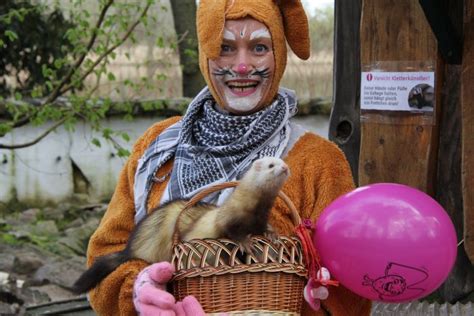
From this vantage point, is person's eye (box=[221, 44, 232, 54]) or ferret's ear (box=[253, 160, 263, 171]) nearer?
ferret's ear (box=[253, 160, 263, 171])

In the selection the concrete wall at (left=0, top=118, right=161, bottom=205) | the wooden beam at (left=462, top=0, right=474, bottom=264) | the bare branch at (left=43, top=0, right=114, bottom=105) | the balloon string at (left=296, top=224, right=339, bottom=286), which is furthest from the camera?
the concrete wall at (left=0, top=118, right=161, bottom=205)

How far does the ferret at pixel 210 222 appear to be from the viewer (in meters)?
2.18

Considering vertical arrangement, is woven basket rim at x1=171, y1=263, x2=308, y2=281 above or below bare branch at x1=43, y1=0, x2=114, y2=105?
below

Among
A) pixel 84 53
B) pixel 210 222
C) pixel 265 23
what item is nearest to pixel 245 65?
pixel 265 23

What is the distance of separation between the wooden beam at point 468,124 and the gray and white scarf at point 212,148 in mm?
983

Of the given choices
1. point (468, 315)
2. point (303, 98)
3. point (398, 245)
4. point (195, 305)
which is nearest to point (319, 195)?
point (398, 245)

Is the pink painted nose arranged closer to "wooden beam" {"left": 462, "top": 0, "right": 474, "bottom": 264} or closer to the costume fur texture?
the costume fur texture

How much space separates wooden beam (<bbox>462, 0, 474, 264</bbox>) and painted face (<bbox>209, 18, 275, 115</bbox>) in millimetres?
1104

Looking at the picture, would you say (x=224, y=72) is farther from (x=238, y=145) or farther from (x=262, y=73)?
(x=238, y=145)

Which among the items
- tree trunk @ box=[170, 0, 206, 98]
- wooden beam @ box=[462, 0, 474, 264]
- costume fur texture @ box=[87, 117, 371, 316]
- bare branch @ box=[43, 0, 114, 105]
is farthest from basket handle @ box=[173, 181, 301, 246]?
tree trunk @ box=[170, 0, 206, 98]

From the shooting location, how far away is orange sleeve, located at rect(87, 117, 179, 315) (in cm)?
235

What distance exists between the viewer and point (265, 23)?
2.46 m

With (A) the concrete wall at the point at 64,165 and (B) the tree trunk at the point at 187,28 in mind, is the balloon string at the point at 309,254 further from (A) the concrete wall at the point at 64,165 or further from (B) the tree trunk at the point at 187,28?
(B) the tree trunk at the point at 187,28

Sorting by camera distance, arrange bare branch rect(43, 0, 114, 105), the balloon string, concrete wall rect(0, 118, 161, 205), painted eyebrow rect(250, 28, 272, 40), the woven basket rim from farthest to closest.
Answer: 1. concrete wall rect(0, 118, 161, 205)
2. bare branch rect(43, 0, 114, 105)
3. painted eyebrow rect(250, 28, 272, 40)
4. the balloon string
5. the woven basket rim
